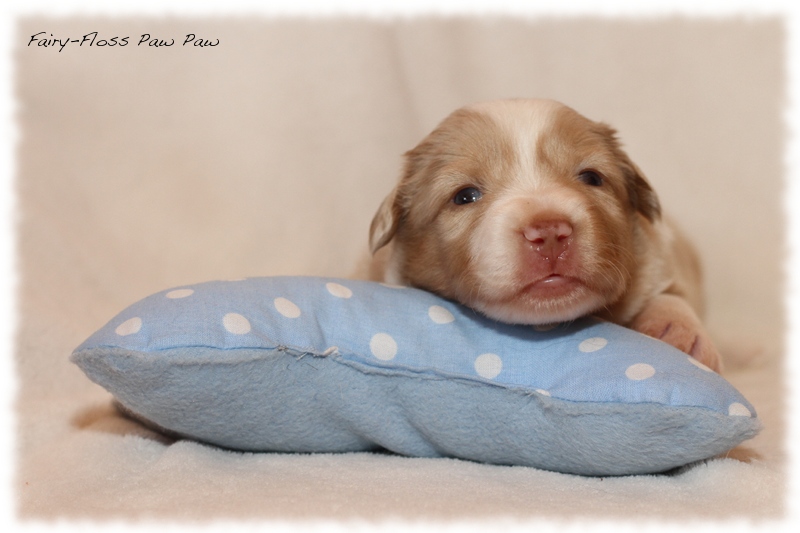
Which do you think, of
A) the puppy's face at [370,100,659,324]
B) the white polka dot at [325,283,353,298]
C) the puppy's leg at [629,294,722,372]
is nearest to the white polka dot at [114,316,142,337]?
the white polka dot at [325,283,353,298]

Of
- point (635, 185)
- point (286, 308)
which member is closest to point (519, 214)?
point (286, 308)

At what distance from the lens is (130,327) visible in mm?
1790

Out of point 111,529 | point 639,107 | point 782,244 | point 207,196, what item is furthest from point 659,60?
point 111,529

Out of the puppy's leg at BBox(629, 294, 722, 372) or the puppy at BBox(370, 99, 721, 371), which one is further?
the puppy's leg at BBox(629, 294, 722, 372)

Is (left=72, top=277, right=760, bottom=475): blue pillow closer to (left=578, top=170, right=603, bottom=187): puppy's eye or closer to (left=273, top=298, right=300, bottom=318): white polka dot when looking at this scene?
(left=273, top=298, right=300, bottom=318): white polka dot

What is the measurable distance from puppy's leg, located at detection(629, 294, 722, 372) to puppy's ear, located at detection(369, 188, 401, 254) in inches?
32.7

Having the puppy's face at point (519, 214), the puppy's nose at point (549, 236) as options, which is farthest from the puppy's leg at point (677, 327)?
the puppy's nose at point (549, 236)

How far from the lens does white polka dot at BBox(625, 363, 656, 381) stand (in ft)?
5.77

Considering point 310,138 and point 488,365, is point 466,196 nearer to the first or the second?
point 488,365

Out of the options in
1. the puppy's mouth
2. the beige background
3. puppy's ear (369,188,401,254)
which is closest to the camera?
the puppy's mouth

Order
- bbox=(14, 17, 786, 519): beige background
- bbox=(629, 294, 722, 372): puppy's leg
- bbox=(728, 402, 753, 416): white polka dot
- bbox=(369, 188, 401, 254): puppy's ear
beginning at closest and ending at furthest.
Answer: bbox=(728, 402, 753, 416): white polka dot < bbox=(629, 294, 722, 372): puppy's leg < bbox=(369, 188, 401, 254): puppy's ear < bbox=(14, 17, 786, 519): beige background

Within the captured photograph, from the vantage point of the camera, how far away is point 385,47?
4.02m

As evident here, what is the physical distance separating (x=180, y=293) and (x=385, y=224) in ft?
2.74

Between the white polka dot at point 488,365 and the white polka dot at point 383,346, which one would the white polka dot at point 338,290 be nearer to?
the white polka dot at point 383,346
